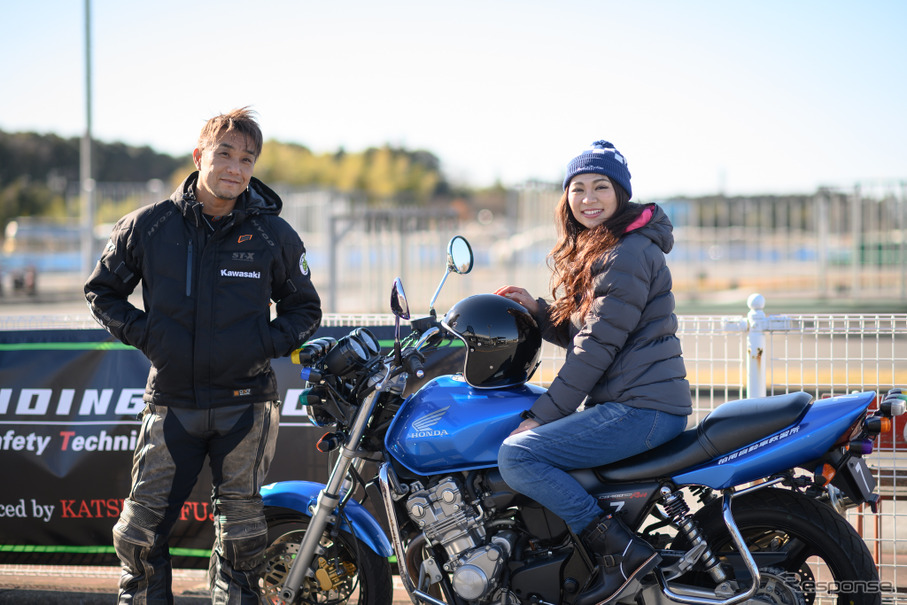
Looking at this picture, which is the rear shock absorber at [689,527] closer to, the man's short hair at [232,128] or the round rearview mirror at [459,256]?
the round rearview mirror at [459,256]

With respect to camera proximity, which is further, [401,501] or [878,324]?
[878,324]

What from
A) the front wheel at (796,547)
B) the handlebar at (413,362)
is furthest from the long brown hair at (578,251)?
the front wheel at (796,547)

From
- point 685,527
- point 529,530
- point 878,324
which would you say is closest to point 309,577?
point 529,530

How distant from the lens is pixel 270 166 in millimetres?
67312

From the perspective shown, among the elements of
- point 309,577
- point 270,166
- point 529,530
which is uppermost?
point 270,166

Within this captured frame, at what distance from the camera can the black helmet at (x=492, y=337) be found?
3096 millimetres

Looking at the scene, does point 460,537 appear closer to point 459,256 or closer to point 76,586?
point 459,256

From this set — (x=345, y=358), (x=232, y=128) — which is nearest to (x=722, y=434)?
(x=345, y=358)

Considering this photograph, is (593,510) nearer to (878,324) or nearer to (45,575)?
(878,324)

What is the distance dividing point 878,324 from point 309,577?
A: 2792 mm

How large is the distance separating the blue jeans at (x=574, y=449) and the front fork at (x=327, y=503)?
0.57m

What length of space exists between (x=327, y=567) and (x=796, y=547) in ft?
5.95

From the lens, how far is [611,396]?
3.04 metres

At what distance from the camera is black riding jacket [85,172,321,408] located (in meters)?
3.18
